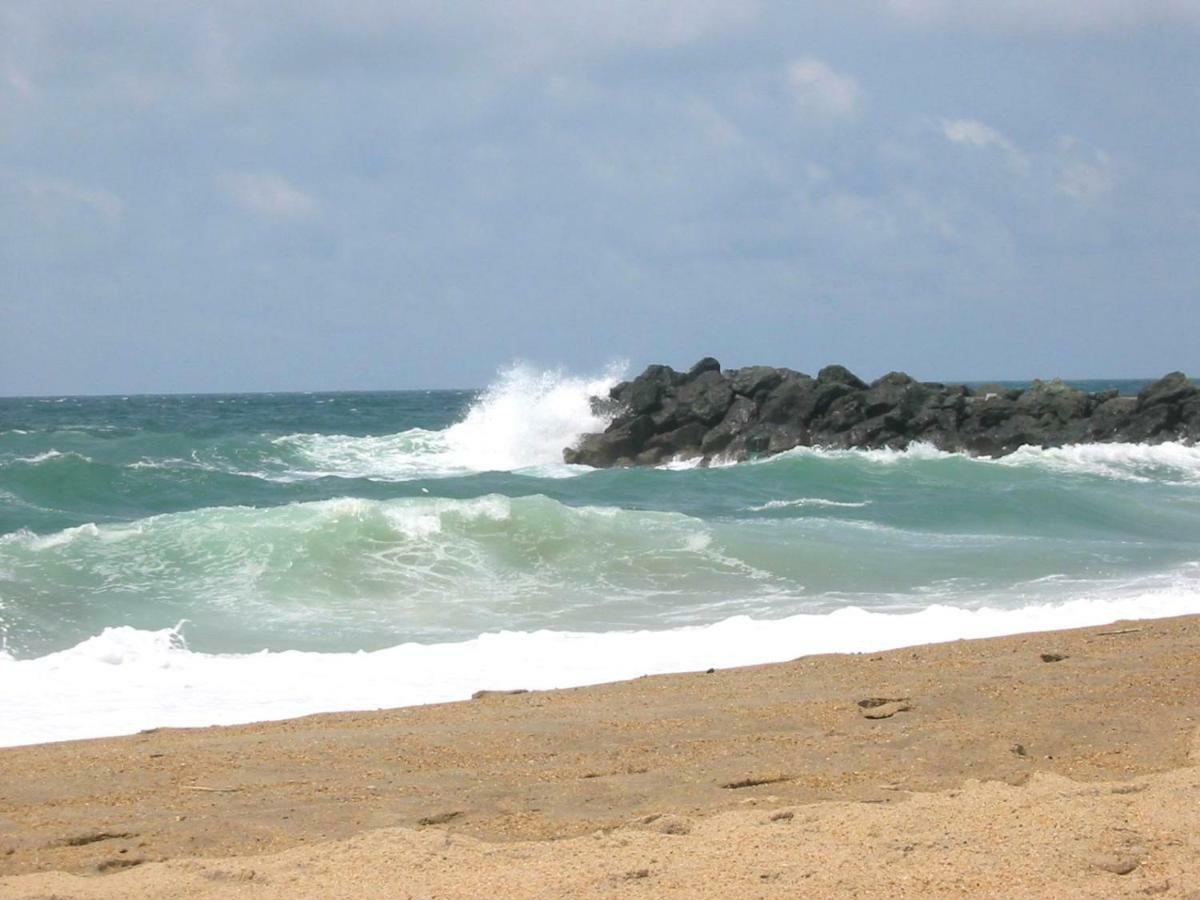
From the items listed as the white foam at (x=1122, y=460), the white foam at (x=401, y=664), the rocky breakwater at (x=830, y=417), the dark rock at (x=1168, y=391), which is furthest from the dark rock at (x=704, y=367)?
the white foam at (x=401, y=664)

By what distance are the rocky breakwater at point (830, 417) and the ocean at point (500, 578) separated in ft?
15.7

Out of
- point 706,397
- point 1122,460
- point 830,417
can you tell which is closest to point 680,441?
point 706,397

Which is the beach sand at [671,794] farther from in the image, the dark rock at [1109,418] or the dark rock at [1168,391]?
the dark rock at [1168,391]

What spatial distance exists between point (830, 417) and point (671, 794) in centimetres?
2722

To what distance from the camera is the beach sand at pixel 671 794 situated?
4266mm

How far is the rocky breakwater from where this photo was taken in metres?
30.9

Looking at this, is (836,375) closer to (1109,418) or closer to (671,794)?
(1109,418)

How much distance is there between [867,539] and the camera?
16.7 meters

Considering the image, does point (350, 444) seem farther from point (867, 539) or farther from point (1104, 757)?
point (1104, 757)

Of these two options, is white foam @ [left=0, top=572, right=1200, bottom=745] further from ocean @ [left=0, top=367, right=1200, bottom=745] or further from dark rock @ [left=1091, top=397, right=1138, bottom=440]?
dark rock @ [left=1091, top=397, right=1138, bottom=440]

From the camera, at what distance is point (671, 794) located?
5430 millimetres

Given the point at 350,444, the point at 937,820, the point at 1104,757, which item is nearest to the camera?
the point at 937,820

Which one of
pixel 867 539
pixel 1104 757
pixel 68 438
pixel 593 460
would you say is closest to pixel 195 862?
pixel 1104 757

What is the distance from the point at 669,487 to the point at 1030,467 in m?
8.59
